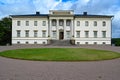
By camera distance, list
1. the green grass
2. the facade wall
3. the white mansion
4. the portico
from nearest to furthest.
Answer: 1. the green grass
2. the portico
3. the white mansion
4. the facade wall

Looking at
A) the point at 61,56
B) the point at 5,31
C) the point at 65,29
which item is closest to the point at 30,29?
the point at 65,29

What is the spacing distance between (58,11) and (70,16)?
399 cm

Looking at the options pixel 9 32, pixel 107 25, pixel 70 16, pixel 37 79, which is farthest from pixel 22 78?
pixel 9 32

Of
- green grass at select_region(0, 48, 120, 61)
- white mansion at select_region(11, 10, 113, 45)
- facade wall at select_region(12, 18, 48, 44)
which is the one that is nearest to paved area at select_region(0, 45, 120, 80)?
green grass at select_region(0, 48, 120, 61)

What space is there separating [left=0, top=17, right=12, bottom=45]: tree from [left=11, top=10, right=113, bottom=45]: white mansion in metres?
7.65

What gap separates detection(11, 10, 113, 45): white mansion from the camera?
1953 inches

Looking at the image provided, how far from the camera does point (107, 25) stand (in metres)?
Result: 49.8

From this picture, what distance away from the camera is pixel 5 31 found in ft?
189

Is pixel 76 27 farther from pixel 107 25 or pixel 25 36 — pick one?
pixel 25 36

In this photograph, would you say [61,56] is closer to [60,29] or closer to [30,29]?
[60,29]

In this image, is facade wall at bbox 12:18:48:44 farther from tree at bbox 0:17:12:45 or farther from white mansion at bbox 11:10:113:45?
tree at bbox 0:17:12:45

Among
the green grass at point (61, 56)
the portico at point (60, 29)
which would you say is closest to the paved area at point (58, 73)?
the green grass at point (61, 56)

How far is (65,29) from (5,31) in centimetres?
2155

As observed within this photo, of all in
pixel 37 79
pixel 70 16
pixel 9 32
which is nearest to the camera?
pixel 37 79
